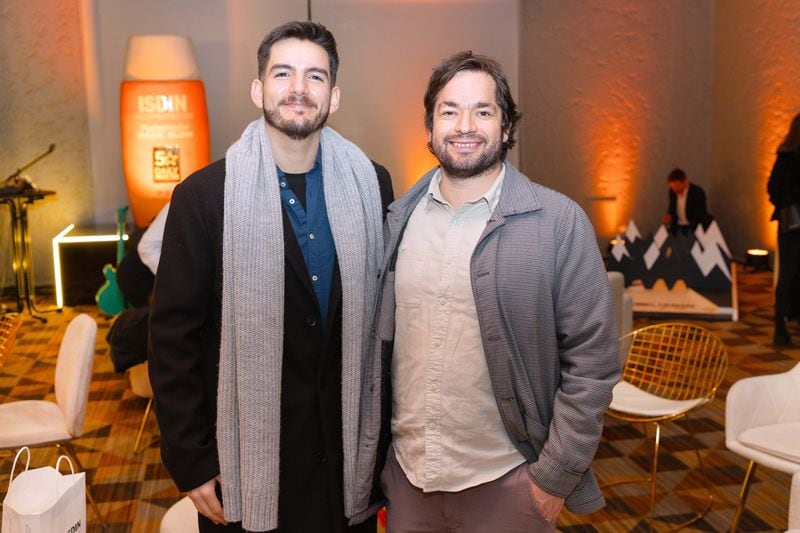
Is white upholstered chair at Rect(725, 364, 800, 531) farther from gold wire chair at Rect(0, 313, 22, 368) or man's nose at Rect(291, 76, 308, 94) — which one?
gold wire chair at Rect(0, 313, 22, 368)

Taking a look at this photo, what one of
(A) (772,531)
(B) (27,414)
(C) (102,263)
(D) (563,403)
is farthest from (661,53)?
(D) (563,403)

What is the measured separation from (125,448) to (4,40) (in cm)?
558

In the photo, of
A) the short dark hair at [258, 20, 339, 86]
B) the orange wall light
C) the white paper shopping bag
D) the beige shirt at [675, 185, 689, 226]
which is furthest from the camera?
the beige shirt at [675, 185, 689, 226]

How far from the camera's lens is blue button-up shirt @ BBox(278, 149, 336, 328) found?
6.86 ft

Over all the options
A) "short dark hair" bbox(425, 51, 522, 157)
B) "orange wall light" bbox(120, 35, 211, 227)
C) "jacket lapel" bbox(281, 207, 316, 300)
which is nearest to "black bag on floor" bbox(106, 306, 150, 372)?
"jacket lapel" bbox(281, 207, 316, 300)

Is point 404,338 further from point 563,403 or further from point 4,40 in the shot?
point 4,40

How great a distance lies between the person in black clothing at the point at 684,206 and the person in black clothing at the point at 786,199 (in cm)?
319

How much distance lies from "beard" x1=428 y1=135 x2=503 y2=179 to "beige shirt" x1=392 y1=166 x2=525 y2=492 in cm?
6

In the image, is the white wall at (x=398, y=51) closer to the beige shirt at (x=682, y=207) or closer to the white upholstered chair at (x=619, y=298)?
the beige shirt at (x=682, y=207)

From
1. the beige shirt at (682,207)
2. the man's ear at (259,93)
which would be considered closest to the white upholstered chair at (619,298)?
the man's ear at (259,93)

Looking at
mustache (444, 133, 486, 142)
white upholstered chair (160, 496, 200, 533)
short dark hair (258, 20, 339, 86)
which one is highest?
short dark hair (258, 20, 339, 86)

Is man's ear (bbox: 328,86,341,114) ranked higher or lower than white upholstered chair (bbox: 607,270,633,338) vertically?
higher

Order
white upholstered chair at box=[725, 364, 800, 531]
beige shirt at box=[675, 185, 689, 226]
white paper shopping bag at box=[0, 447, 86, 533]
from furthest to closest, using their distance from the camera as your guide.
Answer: beige shirt at box=[675, 185, 689, 226] → white upholstered chair at box=[725, 364, 800, 531] → white paper shopping bag at box=[0, 447, 86, 533]

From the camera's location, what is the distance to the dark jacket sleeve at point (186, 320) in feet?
6.61
